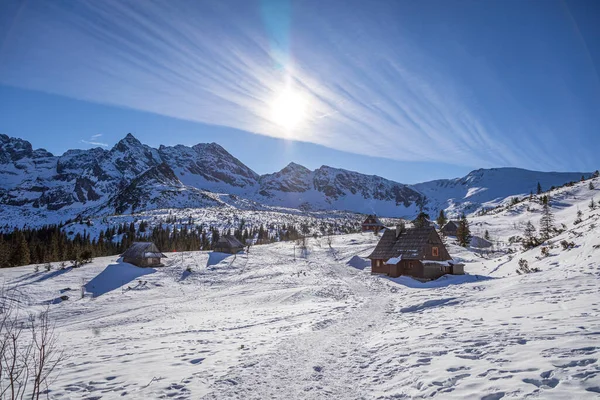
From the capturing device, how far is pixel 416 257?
144ft

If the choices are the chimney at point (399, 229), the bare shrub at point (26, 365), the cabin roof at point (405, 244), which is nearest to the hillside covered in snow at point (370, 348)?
the bare shrub at point (26, 365)

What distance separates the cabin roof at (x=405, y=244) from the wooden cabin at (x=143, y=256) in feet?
124

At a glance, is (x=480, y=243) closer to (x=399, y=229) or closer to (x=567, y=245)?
(x=399, y=229)

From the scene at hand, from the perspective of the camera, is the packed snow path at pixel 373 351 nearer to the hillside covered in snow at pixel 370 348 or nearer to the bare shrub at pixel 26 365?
the hillside covered in snow at pixel 370 348

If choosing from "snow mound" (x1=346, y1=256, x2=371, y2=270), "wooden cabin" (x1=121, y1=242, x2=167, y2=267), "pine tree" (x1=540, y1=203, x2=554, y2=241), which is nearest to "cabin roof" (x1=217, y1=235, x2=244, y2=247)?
"wooden cabin" (x1=121, y1=242, x2=167, y2=267)

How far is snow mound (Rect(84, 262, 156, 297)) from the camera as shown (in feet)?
134

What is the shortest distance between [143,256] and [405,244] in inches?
1700

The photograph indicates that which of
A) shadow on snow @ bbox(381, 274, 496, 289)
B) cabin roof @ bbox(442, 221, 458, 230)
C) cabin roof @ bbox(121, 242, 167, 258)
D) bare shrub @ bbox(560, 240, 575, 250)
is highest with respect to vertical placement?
cabin roof @ bbox(442, 221, 458, 230)

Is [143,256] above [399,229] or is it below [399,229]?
below

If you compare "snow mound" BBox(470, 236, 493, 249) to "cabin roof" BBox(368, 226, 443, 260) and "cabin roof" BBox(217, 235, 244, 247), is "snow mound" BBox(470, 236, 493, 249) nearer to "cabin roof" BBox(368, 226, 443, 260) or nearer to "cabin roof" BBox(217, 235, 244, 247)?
"cabin roof" BBox(368, 226, 443, 260)

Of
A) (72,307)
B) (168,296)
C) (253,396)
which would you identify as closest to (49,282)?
(72,307)

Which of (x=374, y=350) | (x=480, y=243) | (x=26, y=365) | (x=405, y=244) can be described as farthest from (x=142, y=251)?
(x=480, y=243)

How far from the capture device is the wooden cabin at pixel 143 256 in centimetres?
5612

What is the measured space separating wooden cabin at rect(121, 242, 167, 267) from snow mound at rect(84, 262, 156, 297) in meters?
2.92
